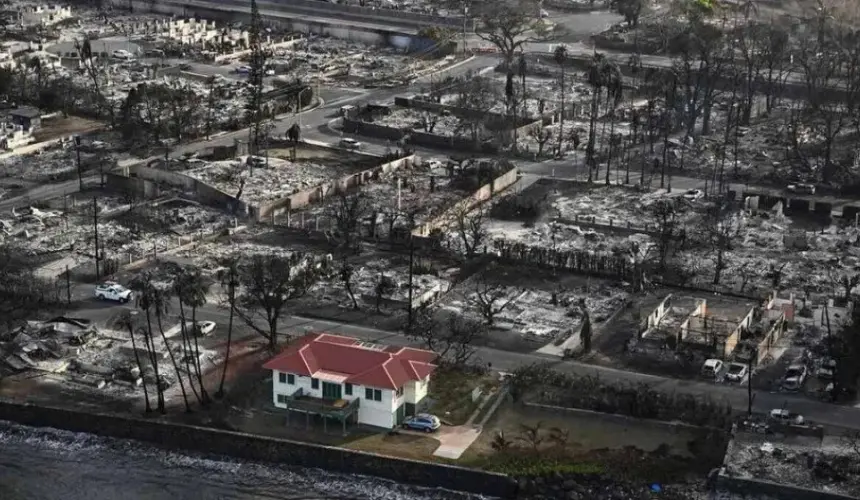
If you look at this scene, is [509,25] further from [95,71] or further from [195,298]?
[195,298]

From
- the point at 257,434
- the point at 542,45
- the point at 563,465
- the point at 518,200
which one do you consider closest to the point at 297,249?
the point at 518,200

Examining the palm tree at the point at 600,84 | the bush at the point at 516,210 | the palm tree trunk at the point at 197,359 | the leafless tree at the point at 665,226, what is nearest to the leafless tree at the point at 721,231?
the leafless tree at the point at 665,226

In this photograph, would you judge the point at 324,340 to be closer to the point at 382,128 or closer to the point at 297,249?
the point at 297,249

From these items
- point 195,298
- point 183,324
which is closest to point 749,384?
point 183,324

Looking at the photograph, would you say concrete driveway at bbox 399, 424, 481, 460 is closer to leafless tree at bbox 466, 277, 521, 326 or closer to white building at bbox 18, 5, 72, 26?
leafless tree at bbox 466, 277, 521, 326

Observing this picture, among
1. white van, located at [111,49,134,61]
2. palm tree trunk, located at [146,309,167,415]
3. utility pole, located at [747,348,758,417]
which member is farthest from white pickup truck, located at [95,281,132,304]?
white van, located at [111,49,134,61]

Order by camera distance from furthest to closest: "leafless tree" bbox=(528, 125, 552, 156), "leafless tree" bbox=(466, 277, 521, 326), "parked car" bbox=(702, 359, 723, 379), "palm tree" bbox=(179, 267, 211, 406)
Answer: "leafless tree" bbox=(528, 125, 552, 156)
"leafless tree" bbox=(466, 277, 521, 326)
"parked car" bbox=(702, 359, 723, 379)
"palm tree" bbox=(179, 267, 211, 406)

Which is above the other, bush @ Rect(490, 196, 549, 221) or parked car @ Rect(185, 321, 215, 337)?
bush @ Rect(490, 196, 549, 221)
